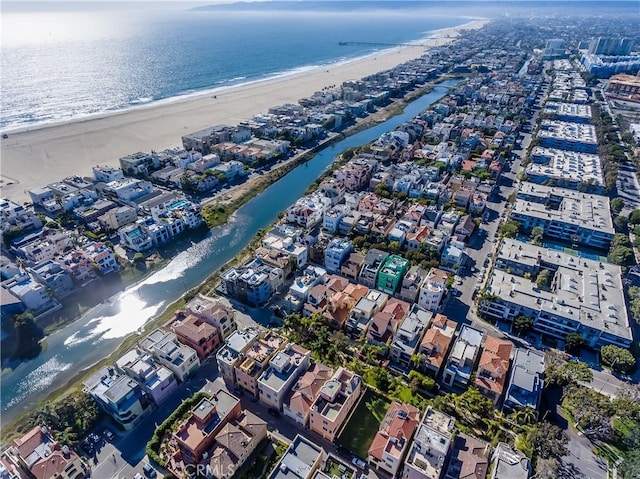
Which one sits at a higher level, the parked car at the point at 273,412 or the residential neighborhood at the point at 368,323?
the residential neighborhood at the point at 368,323

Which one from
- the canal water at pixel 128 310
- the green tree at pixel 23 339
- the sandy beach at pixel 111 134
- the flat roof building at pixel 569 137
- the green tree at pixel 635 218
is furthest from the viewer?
the flat roof building at pixel 569 137

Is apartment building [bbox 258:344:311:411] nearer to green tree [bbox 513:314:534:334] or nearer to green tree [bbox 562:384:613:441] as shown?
green tree [bbox 513:314:534:334]

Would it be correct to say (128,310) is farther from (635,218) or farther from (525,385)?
(635,218)

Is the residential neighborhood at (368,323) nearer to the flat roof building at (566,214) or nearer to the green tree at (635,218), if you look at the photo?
the green tree at (635,218)

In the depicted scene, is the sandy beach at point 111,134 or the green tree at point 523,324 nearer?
the green tree at point 523,324

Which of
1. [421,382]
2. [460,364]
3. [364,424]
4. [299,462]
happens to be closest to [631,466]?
[460,364]

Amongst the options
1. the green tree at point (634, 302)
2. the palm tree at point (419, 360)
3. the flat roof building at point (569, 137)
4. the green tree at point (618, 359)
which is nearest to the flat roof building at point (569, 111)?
the flat roof building at point (569, 137)
